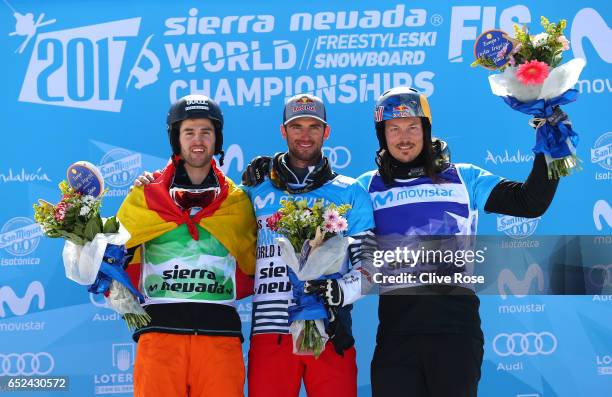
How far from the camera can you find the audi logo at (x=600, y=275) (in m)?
4.97

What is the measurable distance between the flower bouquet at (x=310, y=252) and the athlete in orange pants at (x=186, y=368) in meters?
→ 0.40

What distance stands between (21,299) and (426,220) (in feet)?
9.68

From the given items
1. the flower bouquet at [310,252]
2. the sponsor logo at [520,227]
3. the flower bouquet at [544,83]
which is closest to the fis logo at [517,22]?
the sponsor logo at [520,227]

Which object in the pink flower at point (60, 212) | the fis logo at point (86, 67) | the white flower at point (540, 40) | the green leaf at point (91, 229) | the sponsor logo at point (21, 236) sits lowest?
the green leaf at point (91, 229)

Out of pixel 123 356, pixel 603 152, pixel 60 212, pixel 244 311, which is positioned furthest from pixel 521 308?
pixel 60 212

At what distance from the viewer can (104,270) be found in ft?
12.3

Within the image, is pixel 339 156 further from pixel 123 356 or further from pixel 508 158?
pixel 123 356

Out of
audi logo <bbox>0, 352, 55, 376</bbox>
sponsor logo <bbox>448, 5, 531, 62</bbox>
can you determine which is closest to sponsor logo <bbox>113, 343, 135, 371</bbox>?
audi logo <bbox>0, 352, 55, 376</bbox>

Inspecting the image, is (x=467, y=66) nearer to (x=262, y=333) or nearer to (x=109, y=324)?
(x=262, y=333)

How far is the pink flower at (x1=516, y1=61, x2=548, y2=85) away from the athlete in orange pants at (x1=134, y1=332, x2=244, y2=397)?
1.97 m

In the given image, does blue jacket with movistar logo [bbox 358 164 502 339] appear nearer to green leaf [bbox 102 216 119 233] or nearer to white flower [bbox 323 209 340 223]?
white flower [bbox 323 209 340 223]

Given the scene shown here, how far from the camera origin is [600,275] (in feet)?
16.4

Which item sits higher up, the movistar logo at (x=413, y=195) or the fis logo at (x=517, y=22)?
the fis logo at (x=517, y=22)

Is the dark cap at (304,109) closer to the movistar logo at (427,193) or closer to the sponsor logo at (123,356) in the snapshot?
the movistar logo at (427,193)
